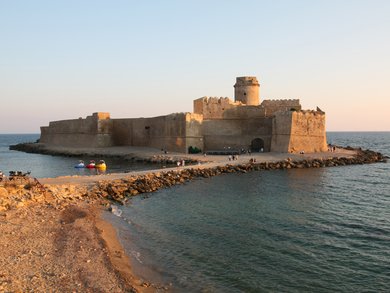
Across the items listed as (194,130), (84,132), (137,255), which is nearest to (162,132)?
(194,130)

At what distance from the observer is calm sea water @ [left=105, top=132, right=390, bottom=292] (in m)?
9.34

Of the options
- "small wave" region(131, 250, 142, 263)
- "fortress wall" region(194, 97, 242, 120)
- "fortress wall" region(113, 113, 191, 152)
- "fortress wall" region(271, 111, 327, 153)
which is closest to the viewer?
"small wave" region(131, 250, 142, 263)

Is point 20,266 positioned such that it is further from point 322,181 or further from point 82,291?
point 322,181

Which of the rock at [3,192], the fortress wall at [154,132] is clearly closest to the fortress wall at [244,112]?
the fortress wall at [154,132]

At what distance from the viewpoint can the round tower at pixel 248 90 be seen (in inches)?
1747

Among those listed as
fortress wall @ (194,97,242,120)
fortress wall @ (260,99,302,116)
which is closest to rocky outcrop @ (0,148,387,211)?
fortress wall @ (260,99,302,116)

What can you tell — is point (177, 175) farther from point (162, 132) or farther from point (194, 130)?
point (162, 132)

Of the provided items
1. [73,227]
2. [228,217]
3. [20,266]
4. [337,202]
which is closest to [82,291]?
[20,266]

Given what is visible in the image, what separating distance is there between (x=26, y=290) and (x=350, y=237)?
1004 centimetres

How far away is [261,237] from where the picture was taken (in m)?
12.7

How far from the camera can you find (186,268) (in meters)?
9.89

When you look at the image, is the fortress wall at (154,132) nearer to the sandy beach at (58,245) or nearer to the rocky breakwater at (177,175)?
the rocky breakwater at (177,175)

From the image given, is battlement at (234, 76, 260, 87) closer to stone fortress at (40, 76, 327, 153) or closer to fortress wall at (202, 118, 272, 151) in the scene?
stone fortress at (40, 76, 327, 153)

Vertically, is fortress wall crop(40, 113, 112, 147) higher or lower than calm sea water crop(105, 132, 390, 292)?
higher
